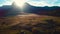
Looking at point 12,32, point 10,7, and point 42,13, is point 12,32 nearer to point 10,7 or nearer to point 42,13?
point 10,7

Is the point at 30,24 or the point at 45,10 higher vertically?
the point at 45,10

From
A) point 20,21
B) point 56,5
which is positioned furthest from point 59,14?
point 20,21

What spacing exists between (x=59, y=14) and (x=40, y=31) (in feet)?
1.64

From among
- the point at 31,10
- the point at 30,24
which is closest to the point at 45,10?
the point at 31,10

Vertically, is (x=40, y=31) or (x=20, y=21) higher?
(x=20, y=21)

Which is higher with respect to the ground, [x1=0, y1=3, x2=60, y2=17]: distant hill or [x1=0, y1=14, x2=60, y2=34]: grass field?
[x1=0, y1=3, x2=60, y2=17]: distant hill

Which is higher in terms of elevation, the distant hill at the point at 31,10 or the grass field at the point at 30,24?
the distant hill at the point at 31,10

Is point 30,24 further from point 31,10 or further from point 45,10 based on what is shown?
point 45,10

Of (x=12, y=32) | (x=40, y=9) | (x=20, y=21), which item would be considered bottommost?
(x=12, y=32)

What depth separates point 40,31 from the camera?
3.01 meters

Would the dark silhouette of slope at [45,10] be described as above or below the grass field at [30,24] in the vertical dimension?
above

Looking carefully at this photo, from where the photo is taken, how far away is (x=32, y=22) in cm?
308

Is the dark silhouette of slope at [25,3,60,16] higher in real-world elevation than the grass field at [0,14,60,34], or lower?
higher

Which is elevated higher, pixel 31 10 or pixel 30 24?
pixel 31 10
